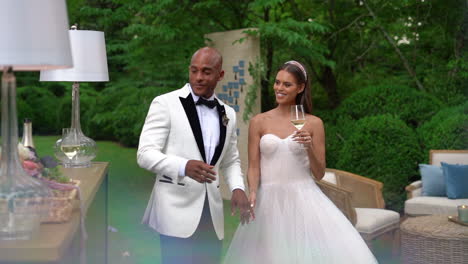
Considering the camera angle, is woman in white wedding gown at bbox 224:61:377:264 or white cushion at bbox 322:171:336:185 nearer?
woman in white wedding gown at bbox 224:61:377:264

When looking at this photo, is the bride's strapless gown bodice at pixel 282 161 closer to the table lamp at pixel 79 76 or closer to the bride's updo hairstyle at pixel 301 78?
the bride's updo hairstyle at pixel 301 78

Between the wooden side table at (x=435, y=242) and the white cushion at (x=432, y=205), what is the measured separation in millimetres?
1038

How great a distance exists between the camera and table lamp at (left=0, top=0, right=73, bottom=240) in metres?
2.03

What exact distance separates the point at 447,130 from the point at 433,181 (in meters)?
1.15

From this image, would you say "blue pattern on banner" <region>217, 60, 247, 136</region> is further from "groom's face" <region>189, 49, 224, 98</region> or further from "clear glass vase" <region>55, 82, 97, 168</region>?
"groom's face" <region>189, 49, 224, 98</region>

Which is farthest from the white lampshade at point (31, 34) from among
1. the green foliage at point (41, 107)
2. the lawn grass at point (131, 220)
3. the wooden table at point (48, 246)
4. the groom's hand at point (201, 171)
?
the green foliage at point (41, 107)

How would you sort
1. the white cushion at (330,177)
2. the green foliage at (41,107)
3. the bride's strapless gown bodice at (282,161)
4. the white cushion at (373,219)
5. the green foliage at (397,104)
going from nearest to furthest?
the bride's strapless gown bodice at (282,161)
the white cushion at (373,219)
the white cushion at (330,177)
the green foliage at (397,104)
the green foliage at (41,107)

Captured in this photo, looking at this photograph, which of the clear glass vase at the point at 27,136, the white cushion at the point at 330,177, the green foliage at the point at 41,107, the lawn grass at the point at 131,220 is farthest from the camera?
the green foliage at the point at 41,107

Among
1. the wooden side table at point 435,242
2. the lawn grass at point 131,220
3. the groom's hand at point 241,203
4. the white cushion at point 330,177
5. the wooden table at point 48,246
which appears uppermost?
the wooden table at point 48,246

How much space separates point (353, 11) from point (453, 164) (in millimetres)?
4597

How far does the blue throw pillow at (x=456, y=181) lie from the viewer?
693 centimetres

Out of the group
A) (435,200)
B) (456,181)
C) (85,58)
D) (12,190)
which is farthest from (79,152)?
(456,181)

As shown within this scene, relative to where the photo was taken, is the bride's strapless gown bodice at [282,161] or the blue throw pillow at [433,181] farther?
the blue throw pillow at [433,181]

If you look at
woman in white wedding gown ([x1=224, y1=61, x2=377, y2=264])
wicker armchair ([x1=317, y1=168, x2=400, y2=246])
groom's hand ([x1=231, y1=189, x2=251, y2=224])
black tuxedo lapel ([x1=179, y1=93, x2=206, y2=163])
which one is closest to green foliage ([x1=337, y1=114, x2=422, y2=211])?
wicker armchair ([x1=317, y1=168, x2=400, y2=246])
